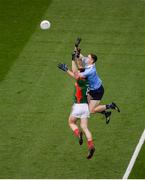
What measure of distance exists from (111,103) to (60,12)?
7494 millimetres

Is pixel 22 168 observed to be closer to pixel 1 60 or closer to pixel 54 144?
pixel 54 144

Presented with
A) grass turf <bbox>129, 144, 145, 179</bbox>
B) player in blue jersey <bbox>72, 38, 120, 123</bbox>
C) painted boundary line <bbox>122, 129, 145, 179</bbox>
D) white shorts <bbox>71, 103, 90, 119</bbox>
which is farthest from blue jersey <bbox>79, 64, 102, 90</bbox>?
grass turf <bbox>129, 144, 145, 179</bbox>

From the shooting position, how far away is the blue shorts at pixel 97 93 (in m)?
20.9

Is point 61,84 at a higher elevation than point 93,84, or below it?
below

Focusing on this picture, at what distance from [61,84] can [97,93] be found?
10.4 feet

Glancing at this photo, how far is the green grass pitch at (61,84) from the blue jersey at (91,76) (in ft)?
5.00

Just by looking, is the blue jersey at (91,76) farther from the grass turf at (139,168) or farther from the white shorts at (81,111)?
the grass turf at (139,168)

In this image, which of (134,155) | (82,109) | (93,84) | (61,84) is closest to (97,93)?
(93,84)

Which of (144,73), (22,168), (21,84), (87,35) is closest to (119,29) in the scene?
(87,35)

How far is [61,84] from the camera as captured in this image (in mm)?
23922

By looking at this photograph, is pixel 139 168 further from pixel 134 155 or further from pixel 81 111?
pixel 81 111

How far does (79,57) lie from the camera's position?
65.4 ft

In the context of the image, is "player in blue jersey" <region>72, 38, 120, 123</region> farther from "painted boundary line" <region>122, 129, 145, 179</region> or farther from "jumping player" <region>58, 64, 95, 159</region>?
"painted boundary line" <region>122, 129, 145, 179</region>

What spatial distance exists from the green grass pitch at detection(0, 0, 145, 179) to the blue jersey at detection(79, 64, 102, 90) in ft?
5.00
